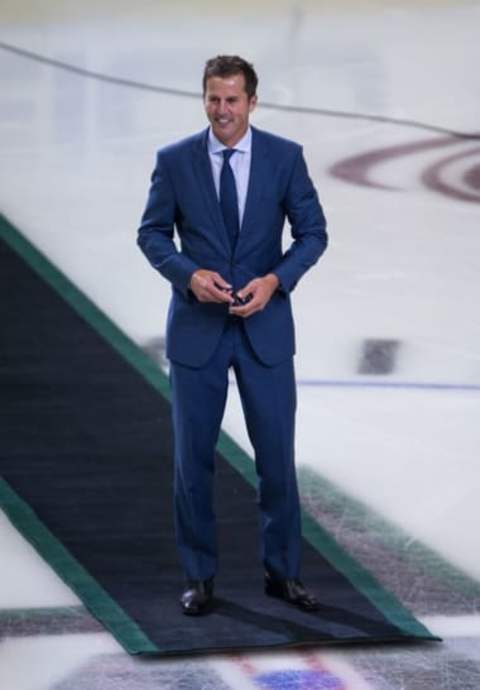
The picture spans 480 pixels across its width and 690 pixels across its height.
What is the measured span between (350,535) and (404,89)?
5.01m

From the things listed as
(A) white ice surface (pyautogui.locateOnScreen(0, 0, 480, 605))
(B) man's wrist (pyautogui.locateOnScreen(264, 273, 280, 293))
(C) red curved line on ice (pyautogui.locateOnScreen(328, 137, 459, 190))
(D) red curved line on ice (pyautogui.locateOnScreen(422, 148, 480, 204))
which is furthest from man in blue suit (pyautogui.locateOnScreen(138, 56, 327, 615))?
(C) red curved line on ice (pyautogui.locateOnScreen(328, 137, 459, 190))

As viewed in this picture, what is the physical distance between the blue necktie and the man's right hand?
0.15 metres

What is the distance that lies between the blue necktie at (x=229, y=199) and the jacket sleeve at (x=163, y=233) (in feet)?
0.39

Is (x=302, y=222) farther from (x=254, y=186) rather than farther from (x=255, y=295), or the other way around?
(x=255, y=295)

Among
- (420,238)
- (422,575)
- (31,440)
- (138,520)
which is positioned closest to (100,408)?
(31,440)

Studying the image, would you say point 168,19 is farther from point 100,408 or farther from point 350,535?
point 350,535

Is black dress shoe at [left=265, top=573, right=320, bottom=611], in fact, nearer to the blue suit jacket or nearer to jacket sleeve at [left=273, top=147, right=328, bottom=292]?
the blue suit jacket

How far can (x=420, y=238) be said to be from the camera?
352 inches

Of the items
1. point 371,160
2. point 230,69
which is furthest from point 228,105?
point 371,160

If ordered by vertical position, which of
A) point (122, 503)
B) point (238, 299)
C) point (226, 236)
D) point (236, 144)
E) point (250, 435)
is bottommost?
point (122, 503)

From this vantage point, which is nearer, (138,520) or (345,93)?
(138,520)

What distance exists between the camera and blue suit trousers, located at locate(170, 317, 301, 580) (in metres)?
5.51

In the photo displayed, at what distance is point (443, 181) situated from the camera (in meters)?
9.60

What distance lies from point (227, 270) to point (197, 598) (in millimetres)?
805
